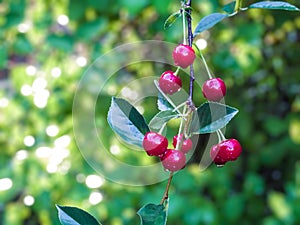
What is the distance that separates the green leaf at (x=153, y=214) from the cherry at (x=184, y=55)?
12 centimetres

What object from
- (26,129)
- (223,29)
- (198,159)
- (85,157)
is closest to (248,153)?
(198,159)

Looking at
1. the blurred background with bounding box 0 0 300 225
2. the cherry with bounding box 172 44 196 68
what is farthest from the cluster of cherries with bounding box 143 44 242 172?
the blurred background with bounding box 0 0 300 225

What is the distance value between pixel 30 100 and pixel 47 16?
239 mm

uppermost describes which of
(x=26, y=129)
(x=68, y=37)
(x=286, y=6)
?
(x=286, y=6)

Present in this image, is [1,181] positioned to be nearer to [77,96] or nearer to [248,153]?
[77,96]

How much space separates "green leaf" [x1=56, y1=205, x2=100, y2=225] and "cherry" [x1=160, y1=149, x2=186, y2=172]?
7 cm

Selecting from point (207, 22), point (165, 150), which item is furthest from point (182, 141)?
point (207, 22)

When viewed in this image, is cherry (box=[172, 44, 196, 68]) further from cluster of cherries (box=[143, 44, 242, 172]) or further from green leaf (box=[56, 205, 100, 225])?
green leaf (box=[56, 205, 100, 225])

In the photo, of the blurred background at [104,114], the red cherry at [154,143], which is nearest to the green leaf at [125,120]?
the red cherry at [154,143]

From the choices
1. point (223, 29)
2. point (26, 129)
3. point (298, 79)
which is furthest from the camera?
point (298, 79)

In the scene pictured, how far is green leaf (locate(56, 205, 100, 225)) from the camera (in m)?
0.40

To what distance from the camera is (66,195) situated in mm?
1493

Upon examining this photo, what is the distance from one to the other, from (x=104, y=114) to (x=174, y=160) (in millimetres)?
1151

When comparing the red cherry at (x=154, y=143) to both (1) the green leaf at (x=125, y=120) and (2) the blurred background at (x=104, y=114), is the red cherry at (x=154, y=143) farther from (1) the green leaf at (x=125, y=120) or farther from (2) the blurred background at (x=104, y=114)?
(2) the blurred background at (x=104, y=114)
